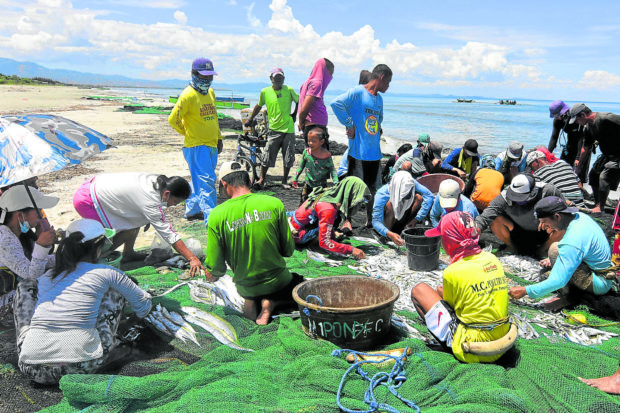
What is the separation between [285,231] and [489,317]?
165 cm

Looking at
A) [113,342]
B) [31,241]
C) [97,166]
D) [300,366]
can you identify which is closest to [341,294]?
[300,366]

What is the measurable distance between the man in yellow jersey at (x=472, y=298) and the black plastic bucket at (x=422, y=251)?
1.60 meters

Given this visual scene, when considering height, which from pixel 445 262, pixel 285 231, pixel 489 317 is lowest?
pixel 445 262

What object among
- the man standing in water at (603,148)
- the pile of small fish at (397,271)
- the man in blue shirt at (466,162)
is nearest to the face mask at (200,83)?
the pile of small fish at (397,271)

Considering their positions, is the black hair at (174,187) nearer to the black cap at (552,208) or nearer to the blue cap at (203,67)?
the blue cap at (203,67)

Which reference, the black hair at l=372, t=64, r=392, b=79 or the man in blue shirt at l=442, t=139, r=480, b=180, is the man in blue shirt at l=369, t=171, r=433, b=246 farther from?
the man in blue shirt at l=442, t=139, r=480, b=180

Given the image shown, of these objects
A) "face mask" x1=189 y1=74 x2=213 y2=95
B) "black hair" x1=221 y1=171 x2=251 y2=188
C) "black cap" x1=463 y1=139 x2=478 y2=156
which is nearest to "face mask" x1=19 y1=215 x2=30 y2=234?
"black hair" x1=221 y1=171 x2=251 y2=188

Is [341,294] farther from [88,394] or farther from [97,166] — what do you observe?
[97,166]

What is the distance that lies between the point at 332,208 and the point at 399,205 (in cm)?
105

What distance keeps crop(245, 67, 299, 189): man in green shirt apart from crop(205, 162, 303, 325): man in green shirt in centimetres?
499

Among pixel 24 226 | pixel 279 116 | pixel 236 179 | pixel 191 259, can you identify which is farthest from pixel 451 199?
pixel 279 116

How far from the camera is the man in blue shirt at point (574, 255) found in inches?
138

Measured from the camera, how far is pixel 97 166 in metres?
10.3

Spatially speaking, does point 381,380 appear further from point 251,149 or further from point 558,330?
point 251,149
